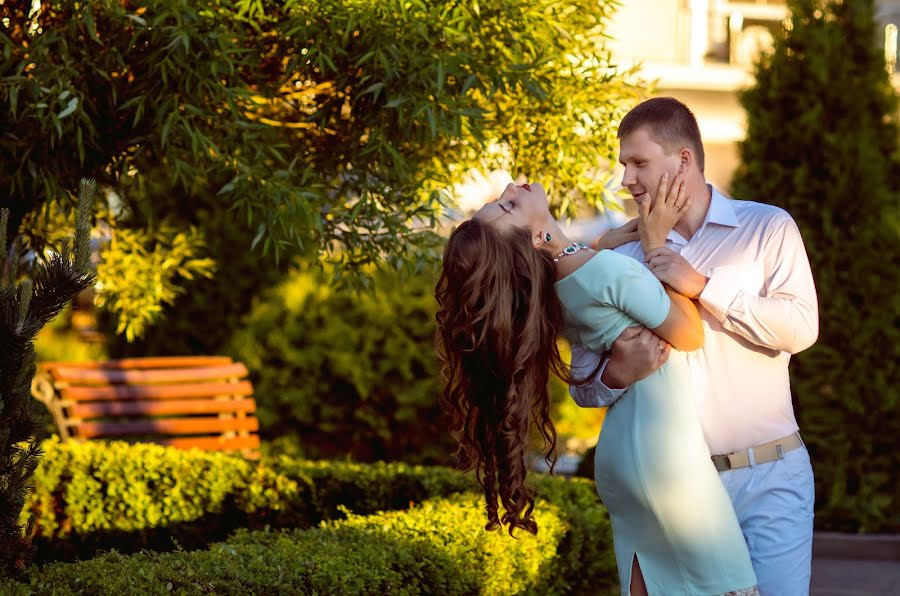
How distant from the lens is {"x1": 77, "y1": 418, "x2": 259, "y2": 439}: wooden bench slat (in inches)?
296

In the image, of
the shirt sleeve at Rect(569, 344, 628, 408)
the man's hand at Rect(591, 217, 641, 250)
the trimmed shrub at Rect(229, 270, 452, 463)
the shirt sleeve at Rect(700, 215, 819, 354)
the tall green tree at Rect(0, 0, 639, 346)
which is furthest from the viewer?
the trimmed shrub at Rect(229, 270, 452, 463)

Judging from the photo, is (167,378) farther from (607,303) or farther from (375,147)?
(607,303)

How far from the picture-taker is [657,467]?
2955mm

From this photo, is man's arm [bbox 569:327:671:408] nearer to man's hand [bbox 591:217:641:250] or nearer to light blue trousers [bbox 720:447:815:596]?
light blue trousers [bbox 720:447:815:596]

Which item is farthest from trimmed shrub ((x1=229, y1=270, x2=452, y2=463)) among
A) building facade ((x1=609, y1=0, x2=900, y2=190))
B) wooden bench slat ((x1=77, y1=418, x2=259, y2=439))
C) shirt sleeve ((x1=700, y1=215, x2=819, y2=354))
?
building facade ((x1=609, y1=0, x2=900, y2=190))

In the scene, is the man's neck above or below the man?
above

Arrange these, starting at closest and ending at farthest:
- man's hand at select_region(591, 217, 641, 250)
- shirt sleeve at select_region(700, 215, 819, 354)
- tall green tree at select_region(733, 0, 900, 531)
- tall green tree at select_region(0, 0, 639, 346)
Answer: shirt sleeve at select_region(700, 215, 819, 354) < man's hand at select_region(591, 217, 641, 250) < tall green tree at select_region(0, 0, 639, 346) < tall green tree at select_region(733, 0, 900, 531)

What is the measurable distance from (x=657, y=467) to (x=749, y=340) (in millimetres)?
489

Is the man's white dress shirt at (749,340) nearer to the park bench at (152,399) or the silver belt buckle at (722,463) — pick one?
the silver belt buckle at (722,463)

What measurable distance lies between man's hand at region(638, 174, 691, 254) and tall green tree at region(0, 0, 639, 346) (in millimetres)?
1494

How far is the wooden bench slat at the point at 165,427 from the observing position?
7.52m

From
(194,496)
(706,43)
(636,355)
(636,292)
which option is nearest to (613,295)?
(636,292)

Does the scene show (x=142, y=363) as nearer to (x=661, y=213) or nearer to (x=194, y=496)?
(x=194, y=496)

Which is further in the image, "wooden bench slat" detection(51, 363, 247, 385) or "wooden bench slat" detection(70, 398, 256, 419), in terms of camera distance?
"wooden bench slat" detection(70, 398, 256, 419)
